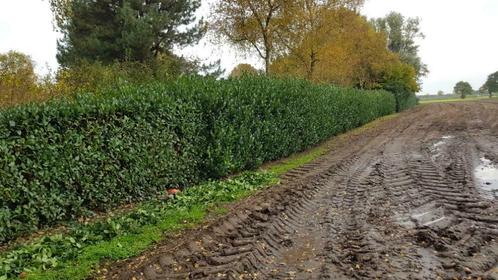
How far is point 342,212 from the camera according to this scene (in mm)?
6879

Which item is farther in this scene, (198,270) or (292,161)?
(292,161)

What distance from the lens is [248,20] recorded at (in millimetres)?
20844

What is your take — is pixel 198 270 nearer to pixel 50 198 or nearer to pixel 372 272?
pixel 372 272

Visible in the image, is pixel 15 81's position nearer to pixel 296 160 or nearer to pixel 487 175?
pixel 296 160

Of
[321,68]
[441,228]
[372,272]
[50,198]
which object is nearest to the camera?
[372,272]

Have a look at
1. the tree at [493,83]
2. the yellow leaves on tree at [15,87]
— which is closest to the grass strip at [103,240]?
the yellow leaves on tree at [15,87]

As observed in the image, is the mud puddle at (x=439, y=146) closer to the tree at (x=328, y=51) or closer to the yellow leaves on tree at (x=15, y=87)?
the tree at (x=328, y=51)

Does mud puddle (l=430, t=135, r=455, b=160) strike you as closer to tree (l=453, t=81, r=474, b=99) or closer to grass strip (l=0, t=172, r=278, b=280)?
grass strip (l=0, t=172, r=278, b=280)

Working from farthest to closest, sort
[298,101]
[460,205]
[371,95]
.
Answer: [371,95] < [298,101] < [460,205]

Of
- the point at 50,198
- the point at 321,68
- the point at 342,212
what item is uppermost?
the point at 321,68

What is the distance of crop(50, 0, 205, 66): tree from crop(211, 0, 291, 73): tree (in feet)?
11.4

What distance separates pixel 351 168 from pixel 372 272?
23.5ft

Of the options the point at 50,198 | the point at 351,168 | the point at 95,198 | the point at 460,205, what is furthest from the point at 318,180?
the point at 50,198

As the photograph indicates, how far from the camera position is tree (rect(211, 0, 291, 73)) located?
67.3 ft
